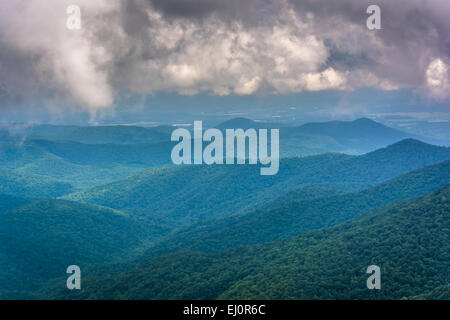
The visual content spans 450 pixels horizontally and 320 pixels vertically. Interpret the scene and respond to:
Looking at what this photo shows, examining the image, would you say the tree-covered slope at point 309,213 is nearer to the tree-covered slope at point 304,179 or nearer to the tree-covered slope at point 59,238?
the tree-covered slope at point 59,238

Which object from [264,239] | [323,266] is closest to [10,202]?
[264,239]

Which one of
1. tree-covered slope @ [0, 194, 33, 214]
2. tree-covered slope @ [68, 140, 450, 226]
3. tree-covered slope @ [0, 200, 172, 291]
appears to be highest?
tree-covered slope @ [68, 140, 450, 226]

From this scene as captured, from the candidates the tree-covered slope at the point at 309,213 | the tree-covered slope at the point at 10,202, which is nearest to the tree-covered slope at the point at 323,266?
the tree-covered slope at the point at 309,213

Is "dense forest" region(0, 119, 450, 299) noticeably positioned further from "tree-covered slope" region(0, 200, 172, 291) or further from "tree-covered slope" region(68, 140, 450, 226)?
"tree-covered slope" region(68, 140, 450, 226)

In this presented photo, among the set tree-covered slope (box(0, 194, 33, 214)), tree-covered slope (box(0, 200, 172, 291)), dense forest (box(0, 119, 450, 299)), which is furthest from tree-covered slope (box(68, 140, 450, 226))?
tree-covered slope (box(0, 194, 33, 214))
